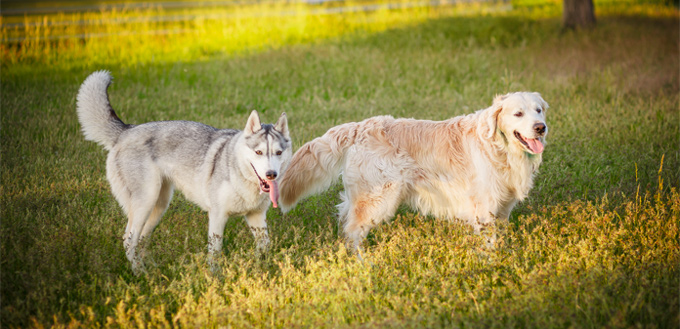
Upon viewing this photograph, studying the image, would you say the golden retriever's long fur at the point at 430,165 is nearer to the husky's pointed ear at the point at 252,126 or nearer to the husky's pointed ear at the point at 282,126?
the husky's pointed ear at the point at 282,126

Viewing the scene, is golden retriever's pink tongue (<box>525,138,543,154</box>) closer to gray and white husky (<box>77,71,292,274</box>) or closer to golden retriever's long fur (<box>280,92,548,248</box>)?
golden retriever's long fur (<box>280,92,548,248</box>)

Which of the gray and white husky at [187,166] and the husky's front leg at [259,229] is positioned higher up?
the gray and white husky at [187,166]

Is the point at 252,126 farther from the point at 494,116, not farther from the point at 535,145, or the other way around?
the point at 535,145

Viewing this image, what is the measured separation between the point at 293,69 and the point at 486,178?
725 centimetres

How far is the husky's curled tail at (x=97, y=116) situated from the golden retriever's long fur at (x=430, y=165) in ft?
5.19

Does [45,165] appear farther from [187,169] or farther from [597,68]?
[597,68]

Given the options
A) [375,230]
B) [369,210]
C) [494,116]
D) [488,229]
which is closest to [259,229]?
[369,210]

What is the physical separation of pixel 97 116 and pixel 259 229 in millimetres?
1795

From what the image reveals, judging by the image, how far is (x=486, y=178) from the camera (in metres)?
4.81

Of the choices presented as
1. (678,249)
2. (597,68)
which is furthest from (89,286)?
(597,68)

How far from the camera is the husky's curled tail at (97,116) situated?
187 inches

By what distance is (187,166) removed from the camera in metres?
4.65

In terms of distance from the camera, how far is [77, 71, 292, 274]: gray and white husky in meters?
4.29

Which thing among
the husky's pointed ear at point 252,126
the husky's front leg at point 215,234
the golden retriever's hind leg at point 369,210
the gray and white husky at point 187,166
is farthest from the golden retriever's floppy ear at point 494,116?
the husky's front leg at point 215,234
